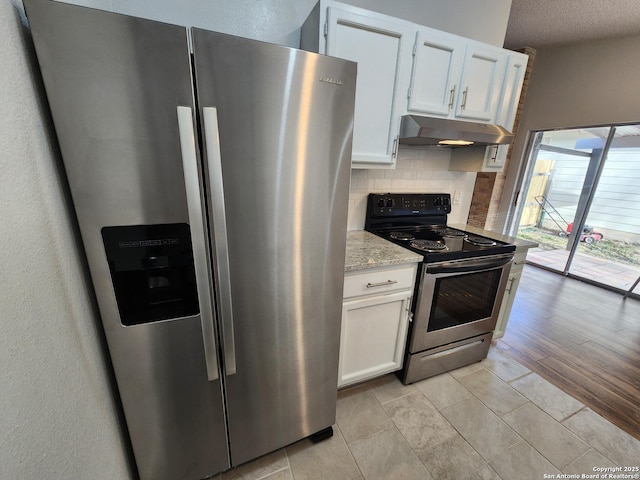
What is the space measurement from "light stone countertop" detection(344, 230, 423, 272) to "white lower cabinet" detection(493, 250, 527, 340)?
1.02 meters

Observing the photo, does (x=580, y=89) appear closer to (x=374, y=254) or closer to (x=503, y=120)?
(x=503, y=120)

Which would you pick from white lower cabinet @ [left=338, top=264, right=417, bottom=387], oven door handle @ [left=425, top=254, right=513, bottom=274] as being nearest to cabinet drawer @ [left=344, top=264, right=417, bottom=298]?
white lower cabinet @ [left=338, top=264, right=417, bottom=387]

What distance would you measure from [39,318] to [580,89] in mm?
5400

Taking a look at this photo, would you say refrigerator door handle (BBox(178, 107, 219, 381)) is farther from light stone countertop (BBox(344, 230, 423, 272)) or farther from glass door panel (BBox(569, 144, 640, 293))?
glass door panel (BBox(569, 144, 640, 293))

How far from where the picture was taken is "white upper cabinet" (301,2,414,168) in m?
1.41

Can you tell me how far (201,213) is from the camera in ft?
2.88

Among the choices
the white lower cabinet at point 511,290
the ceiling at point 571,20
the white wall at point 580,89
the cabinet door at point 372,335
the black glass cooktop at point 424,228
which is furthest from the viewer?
the white wall at point 580,89

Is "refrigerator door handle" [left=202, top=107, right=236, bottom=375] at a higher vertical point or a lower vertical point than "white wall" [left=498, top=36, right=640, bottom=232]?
lower

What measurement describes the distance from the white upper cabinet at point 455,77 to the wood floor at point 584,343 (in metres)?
1.99

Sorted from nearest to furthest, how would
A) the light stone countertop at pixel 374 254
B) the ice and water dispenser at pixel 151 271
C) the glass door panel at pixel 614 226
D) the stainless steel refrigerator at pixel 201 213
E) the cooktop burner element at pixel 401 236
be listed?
the stainless steel refrigerator at pixel 201 213 → the ice and water dispenser at pixel 151 271 → the light stone countertop at pixel 374 254 → the cooktop burner element at pixel 401 236 → the glass door panel at pixel 614 226

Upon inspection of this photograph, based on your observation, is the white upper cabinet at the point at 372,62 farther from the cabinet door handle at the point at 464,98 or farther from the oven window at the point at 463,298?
the oven window at the point at 463,298

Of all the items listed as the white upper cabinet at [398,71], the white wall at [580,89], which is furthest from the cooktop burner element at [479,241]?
the white wall at [580,89]

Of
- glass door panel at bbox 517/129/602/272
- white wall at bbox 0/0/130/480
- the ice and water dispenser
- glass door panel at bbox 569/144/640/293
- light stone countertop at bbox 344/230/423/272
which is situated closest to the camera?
white wall at bbox 0/0/130/480

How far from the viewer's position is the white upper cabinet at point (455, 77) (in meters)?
1.64
